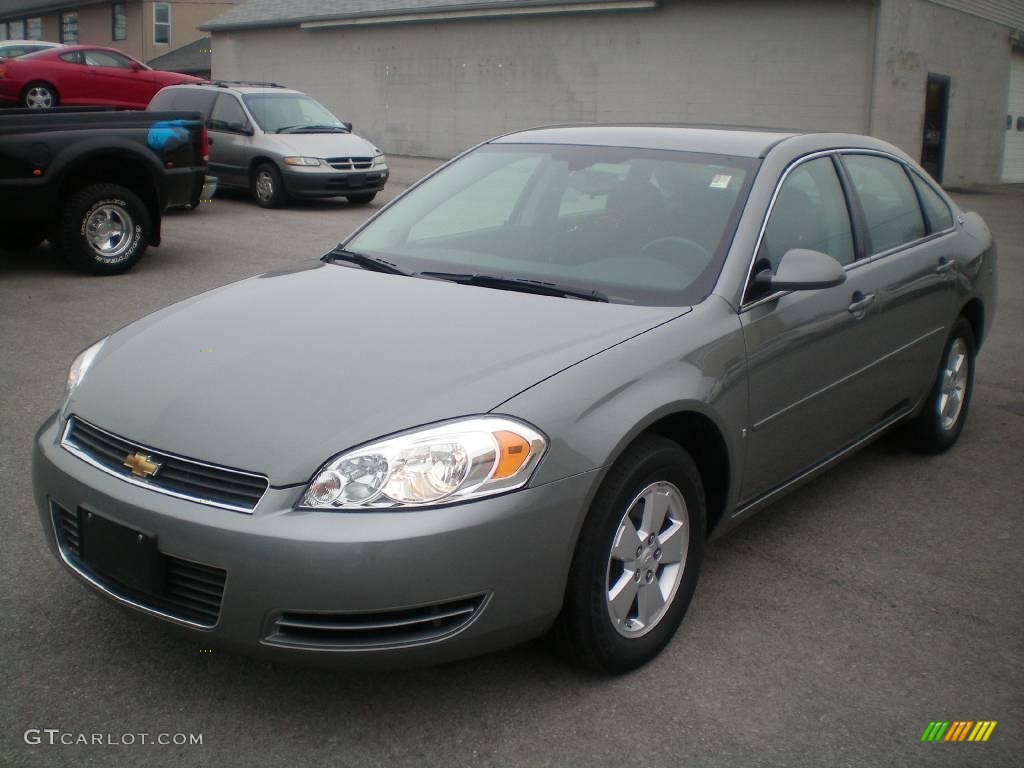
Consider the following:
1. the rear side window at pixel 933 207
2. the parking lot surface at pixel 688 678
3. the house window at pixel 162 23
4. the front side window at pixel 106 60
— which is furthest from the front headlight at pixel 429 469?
the house window at pixel 162 23

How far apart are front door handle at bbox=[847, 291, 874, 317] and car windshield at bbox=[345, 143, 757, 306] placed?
27.7 inches

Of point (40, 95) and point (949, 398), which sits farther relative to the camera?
point (40, 95)

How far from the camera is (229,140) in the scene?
15.7 metres

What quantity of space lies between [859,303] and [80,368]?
2.91 m

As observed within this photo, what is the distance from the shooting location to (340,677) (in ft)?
10.6

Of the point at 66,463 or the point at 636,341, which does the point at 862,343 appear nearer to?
the point at 636,341

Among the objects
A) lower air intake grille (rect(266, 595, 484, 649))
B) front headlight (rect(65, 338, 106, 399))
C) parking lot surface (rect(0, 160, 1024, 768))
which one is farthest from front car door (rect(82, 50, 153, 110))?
lower air intake grille (rect(266, 595, 484, 649))

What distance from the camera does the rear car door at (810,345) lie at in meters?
3.77

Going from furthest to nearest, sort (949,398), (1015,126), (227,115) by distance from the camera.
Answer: (1015,126) → (227,115) → (949,398)

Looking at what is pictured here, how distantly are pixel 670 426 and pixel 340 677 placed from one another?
1276mm

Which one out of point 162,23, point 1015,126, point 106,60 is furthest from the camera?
point 162,23

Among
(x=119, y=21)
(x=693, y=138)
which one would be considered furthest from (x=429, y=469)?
(x=119, y=21)

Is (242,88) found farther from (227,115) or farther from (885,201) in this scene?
(885,201)

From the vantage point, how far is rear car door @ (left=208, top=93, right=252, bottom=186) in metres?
15.6
